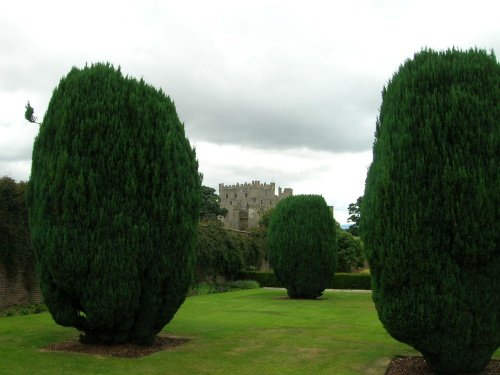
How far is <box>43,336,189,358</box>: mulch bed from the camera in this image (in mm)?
9380

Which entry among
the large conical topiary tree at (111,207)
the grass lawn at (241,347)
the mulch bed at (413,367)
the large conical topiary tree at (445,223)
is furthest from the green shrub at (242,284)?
the large conical topiary tree at (445,223)

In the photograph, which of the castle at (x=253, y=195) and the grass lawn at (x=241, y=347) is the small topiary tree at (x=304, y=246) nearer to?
the grass lawn at (x=241, y=347)

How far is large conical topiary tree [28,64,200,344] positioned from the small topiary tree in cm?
1277

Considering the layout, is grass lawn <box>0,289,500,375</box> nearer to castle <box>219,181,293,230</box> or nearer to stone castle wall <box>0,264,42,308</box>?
stone castle wall <box>0,264,42,308</box>

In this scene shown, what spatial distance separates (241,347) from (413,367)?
11.3 ft

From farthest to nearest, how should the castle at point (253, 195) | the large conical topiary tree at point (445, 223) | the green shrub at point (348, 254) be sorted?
the castle at point (253, 195) → the green shrub at point (348, 254) → the large conical topiary tree at point (445, 223)

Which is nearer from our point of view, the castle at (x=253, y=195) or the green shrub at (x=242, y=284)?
the green shrub at (x=242, y=284)

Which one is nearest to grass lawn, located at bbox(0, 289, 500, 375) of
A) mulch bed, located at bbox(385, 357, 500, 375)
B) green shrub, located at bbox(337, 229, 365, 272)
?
mulch bed, located at bbox(385, 357, 500, 375)

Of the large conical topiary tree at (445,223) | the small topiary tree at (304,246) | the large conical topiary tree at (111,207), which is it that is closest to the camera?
Answer: the large conical topiary tree at (445,223)

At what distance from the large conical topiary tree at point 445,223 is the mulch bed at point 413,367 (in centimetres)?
58

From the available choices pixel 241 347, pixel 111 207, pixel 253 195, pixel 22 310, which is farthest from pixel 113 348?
pixel 253 195

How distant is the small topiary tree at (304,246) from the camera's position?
878 inches

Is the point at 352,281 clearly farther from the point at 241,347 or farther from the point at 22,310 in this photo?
the point at 241,347

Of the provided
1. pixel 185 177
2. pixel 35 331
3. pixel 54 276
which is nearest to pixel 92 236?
pixel 54 276
